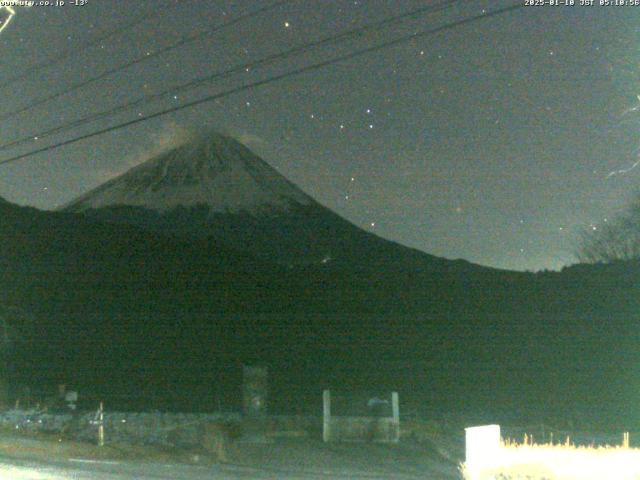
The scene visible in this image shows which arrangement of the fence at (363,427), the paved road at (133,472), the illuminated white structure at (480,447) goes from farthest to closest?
the fence at (363,427)
the paved road at (133,472)
the illuminated white structure at (480,447)

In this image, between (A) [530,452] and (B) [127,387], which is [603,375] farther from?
(A) [530,452]

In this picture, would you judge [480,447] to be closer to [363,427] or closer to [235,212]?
[363,427]

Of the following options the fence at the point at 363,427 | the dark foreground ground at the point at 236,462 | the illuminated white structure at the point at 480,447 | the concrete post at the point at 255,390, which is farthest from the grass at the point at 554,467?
the concrete post at the point at 255,390

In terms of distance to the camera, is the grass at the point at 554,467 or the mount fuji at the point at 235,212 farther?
the mount fuji at the point at 235,212

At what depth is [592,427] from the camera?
31484mm

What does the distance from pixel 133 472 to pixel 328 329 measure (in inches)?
1326

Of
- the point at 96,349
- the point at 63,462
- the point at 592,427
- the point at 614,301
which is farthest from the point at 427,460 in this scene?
the point at 96,349

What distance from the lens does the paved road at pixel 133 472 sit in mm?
11781

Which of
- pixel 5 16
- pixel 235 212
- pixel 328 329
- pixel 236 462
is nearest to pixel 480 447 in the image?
pixel 236 462

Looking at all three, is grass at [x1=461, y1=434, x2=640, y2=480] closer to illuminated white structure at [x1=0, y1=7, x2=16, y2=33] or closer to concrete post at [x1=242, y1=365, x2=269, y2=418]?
illuminated white structure at [x1=0, y1=7, x2=16, y2=33]

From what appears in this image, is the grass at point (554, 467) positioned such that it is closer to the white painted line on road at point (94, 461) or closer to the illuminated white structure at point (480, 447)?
the illuminated white structure at point (480, 447)

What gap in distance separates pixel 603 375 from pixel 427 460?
967 inches

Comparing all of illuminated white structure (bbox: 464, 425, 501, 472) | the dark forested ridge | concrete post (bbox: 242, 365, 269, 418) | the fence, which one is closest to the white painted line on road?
illuminated white structure (bbox: 464, 425, 501, 472)

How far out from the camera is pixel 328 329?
4603cm
